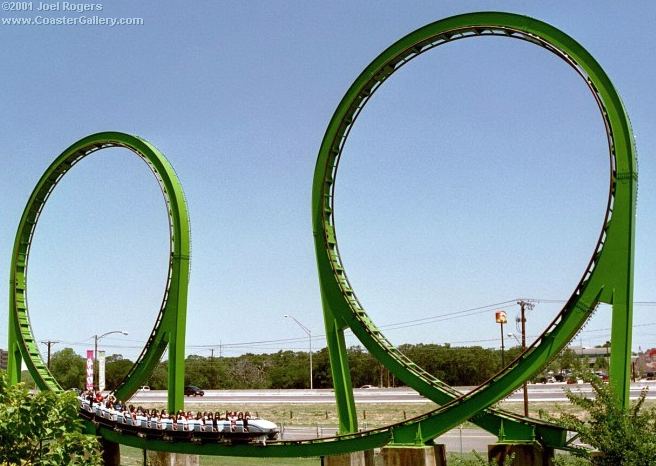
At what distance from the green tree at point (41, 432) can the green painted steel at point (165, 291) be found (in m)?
13.1

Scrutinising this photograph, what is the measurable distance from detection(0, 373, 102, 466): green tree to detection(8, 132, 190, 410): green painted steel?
1311 cm

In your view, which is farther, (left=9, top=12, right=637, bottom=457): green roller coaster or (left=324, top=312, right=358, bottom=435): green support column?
(left=324, top=312, right=358, bottom=435): green support column

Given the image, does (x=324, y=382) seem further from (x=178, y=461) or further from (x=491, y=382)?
(x=491, y=382)

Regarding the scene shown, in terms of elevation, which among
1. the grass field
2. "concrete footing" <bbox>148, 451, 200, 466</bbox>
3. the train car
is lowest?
the grass field

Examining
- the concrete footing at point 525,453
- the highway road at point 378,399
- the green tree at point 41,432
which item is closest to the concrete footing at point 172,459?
the highway road at point 378,399

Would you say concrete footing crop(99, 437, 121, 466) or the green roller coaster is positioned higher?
the green roller coaster

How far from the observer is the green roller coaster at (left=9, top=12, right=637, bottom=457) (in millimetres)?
19578

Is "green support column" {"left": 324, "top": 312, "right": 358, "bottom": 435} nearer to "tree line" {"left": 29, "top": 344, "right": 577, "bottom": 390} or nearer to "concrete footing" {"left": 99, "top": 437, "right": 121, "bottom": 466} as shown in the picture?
"concrete footing" {"left": 99, "top": 437, "right": 121, "bottom": 466}

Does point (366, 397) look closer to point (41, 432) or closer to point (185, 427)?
point (185, 427)

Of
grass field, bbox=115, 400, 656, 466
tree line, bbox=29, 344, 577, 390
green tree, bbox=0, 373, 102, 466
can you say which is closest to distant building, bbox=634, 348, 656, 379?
tree line, bbox=29, 344, 577, 390

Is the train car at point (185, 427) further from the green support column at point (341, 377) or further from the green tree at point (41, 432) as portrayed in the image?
the green tree at point (41, 432)

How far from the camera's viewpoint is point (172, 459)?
26.3 metres

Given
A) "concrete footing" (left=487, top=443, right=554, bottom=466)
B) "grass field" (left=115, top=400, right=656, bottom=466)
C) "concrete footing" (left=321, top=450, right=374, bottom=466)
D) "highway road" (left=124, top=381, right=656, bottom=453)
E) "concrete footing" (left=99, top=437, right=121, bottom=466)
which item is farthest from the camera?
"grass field" (left=115, top=400, right=656, bottom=466)

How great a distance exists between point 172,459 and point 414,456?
8.82m
